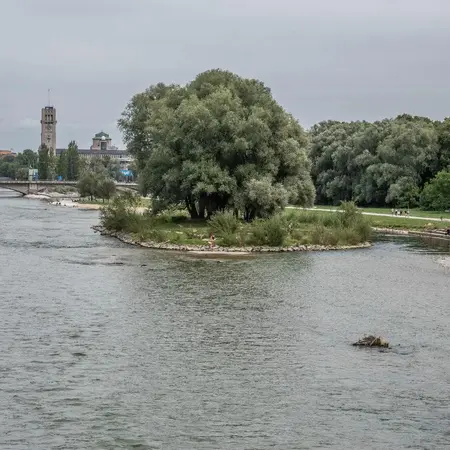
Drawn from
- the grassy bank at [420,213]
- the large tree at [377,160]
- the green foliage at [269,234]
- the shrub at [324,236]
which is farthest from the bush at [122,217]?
the large tree at [377,160]

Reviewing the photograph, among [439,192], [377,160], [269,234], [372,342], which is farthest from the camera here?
[377,160]

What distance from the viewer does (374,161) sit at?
137375 mm

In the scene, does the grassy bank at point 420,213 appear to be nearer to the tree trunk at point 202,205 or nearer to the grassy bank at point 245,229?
the grassy bank at point 245,229

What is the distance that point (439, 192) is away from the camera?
395 ft

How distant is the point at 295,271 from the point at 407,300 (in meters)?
13.4

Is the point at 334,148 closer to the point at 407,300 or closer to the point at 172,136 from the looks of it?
the point at 172,136

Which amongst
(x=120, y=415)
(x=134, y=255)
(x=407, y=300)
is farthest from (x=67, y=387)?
(x=134, y=255)

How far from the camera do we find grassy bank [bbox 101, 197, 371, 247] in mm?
76312

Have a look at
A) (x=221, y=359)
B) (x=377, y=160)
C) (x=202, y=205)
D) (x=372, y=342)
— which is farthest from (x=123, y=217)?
(x=221, y=359)

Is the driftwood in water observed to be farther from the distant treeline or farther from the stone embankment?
the distant treeline

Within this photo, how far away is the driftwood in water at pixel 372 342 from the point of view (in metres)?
36.5

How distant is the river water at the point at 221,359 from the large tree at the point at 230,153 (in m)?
24.1

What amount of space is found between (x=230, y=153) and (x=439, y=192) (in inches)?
1775

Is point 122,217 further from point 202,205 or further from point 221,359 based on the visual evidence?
point 221,359
